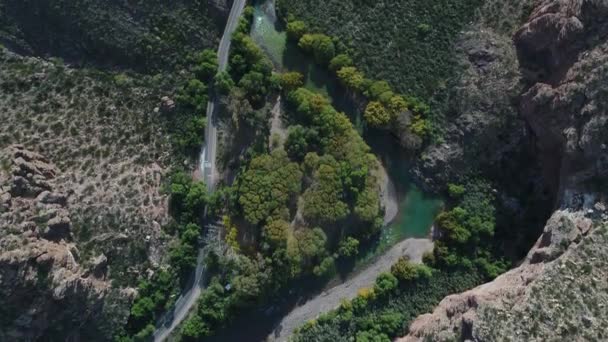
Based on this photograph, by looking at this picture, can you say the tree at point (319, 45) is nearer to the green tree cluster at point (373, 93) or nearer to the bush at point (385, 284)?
the green tree cluster at point (373, 93)

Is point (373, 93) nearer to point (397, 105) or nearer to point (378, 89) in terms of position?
point (378, 89)

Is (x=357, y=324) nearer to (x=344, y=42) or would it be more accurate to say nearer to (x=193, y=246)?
(x=193, y=246)

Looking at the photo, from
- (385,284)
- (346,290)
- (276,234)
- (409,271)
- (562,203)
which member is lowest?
(385,284)

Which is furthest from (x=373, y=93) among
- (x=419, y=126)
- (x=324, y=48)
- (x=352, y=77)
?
(x=324, y=48)

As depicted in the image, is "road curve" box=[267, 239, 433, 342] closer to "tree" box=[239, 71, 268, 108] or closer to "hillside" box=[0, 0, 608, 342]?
"hillside" box=[0, 0, 608, 342]

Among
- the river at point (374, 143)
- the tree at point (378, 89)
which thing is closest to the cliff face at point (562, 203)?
the river at point (374, 143)

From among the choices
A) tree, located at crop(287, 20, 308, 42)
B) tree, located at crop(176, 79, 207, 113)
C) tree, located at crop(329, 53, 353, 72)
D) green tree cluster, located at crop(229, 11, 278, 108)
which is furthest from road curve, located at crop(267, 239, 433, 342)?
tree, located at crop(287, 20, 308, 42)

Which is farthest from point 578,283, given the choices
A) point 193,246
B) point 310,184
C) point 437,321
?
point 193,246

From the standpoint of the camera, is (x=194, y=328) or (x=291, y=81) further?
(x=291, y=81)
